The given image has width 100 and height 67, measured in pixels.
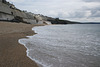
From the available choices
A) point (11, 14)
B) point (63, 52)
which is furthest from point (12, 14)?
point (63, 52)

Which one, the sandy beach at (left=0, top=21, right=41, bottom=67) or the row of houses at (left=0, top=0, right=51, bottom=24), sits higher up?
the row of houses at (left=0, top=0, right=51, bottom=24)

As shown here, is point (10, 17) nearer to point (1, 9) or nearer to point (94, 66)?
point (1, 9)

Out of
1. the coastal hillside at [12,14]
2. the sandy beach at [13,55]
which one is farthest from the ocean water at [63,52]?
the coastal hillside at [12,14]

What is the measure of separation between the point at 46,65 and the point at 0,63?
172 centimetres

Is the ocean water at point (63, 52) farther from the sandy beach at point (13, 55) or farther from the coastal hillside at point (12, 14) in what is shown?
the coastal hillside at point (12, 14)

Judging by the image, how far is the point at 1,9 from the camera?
27328mm

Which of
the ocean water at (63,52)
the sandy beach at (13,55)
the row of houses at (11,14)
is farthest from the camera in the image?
the row of houses at (11,14)

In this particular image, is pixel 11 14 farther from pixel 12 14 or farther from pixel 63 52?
pixel 63 52

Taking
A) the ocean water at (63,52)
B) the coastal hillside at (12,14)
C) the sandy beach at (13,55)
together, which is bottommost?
the ocean water at (63,52)

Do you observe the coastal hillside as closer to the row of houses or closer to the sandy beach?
the row of houses

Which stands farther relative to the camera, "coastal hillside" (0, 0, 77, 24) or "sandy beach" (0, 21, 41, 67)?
"coastal hillside" (0, 0, 77, 24)

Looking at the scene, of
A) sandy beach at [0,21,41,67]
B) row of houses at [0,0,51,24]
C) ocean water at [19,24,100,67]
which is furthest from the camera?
row of houses at [0,0,51,24]

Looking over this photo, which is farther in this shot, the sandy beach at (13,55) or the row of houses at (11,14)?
the row of houses at (11,14)

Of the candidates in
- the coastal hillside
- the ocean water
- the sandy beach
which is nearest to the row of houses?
the coastal hillside
